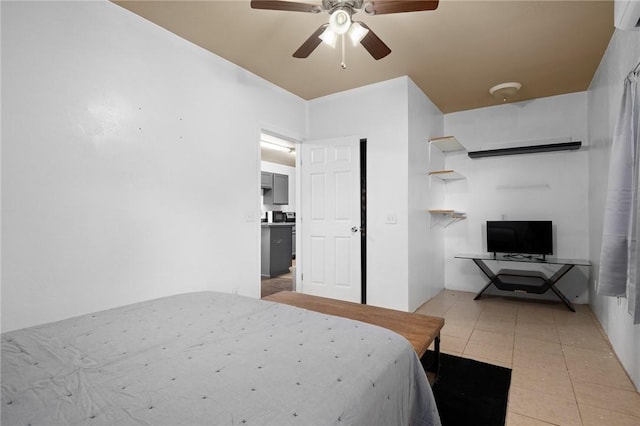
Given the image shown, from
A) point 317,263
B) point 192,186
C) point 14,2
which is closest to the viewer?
point 14,2

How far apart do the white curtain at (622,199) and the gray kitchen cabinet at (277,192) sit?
6420mm

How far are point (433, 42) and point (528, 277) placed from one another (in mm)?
3159

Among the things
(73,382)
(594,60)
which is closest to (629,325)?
(594,60)

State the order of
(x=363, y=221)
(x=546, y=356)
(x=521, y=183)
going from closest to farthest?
(x=546, y=356) → (x=363, y=221) → (x=521, y=183)

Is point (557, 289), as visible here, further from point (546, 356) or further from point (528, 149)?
point (528, 149)

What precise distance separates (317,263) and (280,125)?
6.05 ft

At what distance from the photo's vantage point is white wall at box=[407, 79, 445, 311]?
3527 millimetres

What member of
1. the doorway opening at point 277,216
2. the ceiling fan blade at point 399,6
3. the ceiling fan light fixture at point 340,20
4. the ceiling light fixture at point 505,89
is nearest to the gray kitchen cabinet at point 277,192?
the doorway opening at point 277,216

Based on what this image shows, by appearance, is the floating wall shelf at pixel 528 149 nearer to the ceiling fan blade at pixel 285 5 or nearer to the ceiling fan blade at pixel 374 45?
the ceiling fan blade at pixel 374 45

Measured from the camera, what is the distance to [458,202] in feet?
15.2

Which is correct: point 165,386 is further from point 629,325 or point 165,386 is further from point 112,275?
point 629,325

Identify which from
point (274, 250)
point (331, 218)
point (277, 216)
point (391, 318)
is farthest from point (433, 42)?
point (277, 216)

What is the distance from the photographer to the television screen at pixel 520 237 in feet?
12.7

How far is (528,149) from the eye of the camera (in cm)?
401
